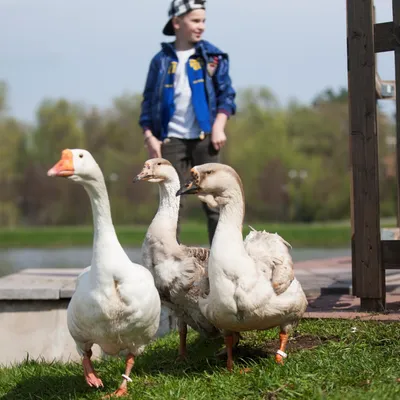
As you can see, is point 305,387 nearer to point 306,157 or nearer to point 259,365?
point 259,365

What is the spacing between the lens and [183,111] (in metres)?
6.54

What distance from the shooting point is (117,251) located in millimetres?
4199

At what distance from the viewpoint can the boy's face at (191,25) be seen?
6512 mm

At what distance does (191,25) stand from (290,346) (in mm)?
2993

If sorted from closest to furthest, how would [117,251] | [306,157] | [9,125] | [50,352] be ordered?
[117,251]
[50,352]
[9,125]
[306,157]

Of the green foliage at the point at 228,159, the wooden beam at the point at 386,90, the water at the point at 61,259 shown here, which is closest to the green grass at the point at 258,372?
the wooden beam at the point at 386,90

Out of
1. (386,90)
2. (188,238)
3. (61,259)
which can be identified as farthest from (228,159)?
(386,90)

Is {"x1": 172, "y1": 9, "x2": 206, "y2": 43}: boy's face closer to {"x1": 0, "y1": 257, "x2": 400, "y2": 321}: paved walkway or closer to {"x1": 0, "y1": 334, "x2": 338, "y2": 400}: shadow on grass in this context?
{"x1": 0, "y1": 257, "x2": 400, "y2": 321}: paved walkway

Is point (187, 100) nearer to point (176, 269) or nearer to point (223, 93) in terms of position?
point (223, 93)

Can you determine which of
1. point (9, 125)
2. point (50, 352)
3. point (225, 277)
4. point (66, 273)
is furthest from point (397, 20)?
point (9, 125)

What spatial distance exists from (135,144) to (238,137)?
843 cm

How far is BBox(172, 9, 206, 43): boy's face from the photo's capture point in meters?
6.51

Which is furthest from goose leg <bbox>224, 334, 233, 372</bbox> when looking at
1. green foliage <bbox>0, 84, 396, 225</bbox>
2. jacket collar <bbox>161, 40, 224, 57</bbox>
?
green foliage <bbox>0, 84, 396, 225</bbox>

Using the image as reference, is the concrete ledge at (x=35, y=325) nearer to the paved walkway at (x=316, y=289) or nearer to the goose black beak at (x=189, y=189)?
the paved walkway at (x=316, y=289)
